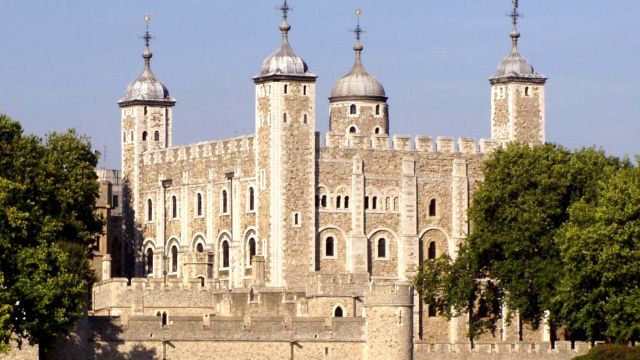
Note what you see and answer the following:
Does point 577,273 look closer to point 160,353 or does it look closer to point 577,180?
point 577,180

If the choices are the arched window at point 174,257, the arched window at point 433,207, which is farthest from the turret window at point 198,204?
the arched window at point 433,207

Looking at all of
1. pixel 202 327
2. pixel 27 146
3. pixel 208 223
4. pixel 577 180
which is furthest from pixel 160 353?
pixel 208 223

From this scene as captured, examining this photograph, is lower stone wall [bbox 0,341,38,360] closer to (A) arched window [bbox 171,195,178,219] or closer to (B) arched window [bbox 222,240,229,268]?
(B) arched window [bbox 222,240,229,268]

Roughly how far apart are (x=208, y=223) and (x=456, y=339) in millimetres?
13837

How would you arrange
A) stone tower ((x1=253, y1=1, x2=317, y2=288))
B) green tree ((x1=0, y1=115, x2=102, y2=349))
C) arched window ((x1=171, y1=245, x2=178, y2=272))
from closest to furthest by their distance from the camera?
1. green tree ((x1=0, y1=115, x2=102, y2=349))
2. stone tower ((x1=253, y1=1, x2=317, y2=288))
3. arched window ((x1=171, y1=245, x2=178, y2=272))

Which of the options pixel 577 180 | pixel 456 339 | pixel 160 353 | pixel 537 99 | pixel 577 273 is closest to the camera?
pixel 160 353

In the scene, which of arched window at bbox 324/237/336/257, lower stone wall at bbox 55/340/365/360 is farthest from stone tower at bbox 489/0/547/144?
lower stone wall at bbox 55/340/365/360

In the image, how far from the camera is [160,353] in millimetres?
91625

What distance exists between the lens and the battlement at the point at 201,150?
120938 mm

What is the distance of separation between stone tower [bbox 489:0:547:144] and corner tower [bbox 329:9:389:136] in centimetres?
624

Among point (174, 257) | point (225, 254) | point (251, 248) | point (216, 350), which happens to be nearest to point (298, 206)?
point (251, 248)

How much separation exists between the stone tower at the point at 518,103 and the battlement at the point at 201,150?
12.4m

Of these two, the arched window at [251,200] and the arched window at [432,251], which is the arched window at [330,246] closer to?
the arched window at [251,200]

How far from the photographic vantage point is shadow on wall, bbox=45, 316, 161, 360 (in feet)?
297
